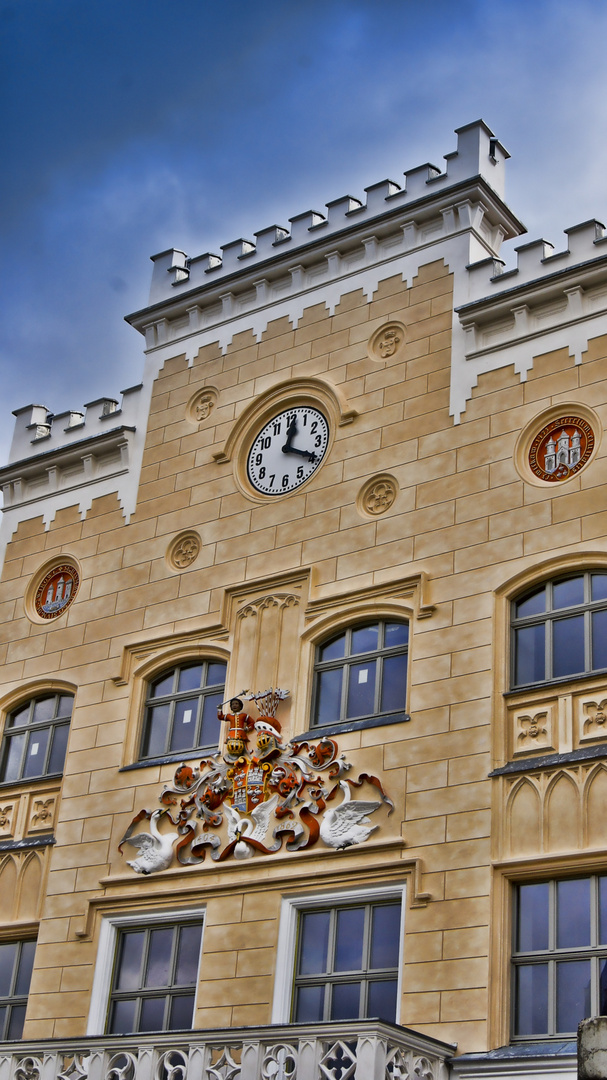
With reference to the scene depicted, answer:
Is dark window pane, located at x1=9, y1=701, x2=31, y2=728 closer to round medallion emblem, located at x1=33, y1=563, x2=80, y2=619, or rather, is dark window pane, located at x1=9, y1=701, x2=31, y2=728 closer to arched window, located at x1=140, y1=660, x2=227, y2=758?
round medallion emblem, located at x1=33, y1=563, x2=80, y2=619

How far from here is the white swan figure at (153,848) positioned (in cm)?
2017

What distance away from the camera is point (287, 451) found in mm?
22312

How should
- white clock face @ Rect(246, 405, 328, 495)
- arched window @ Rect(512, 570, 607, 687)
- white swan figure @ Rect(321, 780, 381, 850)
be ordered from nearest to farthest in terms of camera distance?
arched window @ Rect(512, 570, 607, 687)
white swan figure @ Rect(321, 780, 381, 850)
white clock face @ Rect(246, 405, 328, 495)

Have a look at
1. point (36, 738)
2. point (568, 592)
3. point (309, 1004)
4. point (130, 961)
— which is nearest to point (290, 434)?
point (568, 592)

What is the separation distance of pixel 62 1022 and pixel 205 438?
9.44 m

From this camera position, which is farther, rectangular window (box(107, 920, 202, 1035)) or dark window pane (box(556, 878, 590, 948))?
rectangular window (box(107, 920, 202, 1035))

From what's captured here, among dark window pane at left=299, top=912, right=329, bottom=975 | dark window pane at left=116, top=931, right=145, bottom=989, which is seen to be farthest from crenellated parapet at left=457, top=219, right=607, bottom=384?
dark window pane at left=116, top=931, right=145, bottom=989

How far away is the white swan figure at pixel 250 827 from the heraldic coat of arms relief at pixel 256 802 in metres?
0.01

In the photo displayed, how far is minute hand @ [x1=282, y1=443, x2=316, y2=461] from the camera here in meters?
21.9

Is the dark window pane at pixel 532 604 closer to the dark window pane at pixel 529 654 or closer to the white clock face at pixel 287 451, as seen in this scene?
the dark window pane at pixel 529 654

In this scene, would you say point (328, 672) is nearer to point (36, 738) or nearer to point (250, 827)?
point (250, 827)

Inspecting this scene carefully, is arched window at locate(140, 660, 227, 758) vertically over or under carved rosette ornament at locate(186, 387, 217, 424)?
under

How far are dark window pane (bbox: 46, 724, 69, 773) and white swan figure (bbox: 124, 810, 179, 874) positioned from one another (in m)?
2.69

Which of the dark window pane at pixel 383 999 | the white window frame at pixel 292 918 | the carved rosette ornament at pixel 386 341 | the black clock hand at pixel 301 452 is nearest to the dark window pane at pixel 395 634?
the black clock hand at pixel 301 452
